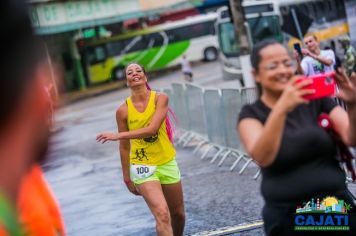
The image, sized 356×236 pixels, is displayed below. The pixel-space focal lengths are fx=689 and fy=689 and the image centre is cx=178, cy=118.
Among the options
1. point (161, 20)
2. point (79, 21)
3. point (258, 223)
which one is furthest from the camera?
point (161, 20)

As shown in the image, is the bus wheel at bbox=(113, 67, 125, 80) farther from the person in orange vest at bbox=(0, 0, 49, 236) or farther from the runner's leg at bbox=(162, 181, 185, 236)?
the person in orange vest at bbox=(0, 0, 49, 236)

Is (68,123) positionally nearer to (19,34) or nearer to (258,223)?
(258,223)

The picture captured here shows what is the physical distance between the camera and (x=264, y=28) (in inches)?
990

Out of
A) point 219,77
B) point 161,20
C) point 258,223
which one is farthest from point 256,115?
point 161,20

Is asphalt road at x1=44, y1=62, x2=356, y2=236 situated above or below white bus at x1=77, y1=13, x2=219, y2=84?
below

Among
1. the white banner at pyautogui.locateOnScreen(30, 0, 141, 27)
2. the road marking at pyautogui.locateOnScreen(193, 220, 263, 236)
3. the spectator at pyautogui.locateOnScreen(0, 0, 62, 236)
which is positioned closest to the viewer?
the spectator at pyautogui.locateOnScreen(0, 0, 62, 236)

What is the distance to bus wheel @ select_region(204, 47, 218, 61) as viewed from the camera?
43438mm

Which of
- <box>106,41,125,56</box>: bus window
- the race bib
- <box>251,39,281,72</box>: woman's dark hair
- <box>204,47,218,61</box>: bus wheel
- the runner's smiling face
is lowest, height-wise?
<box>204,47,218,61</box>: bus wheel

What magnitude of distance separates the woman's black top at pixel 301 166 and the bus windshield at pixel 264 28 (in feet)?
72.6

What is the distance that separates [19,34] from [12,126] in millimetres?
208

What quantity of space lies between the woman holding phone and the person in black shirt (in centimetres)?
262

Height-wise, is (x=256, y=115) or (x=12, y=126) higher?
(x=12, y=126)

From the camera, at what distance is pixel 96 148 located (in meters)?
17.3

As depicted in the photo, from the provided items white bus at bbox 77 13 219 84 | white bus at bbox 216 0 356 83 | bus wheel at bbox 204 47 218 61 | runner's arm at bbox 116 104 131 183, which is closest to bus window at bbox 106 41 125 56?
white bus at bbox 77 13 219 84
